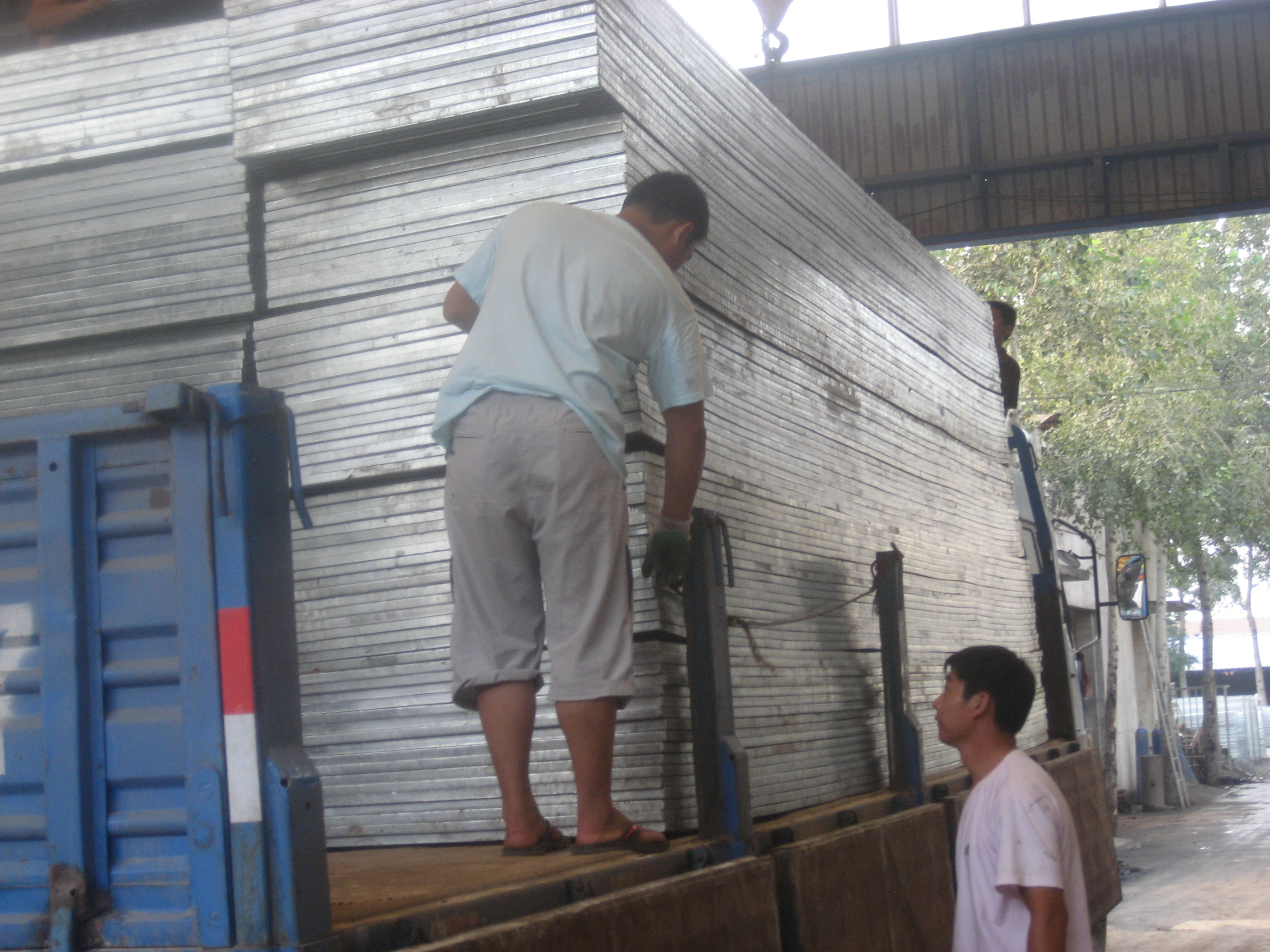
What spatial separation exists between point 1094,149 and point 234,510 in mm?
9238

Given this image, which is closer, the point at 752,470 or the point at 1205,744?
the point at 752,470

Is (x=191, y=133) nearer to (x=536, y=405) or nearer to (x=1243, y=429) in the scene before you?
(x=536, y=405)

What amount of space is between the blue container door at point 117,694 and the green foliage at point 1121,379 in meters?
15.5

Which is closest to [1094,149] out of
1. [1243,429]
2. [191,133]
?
[191,133]

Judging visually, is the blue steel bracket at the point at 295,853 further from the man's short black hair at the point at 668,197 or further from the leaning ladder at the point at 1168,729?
the leaning ladder at the point at 1168,729

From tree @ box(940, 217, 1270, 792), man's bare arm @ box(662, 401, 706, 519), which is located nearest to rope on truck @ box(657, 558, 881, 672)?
man's bare arm @ box(662, 401, 706, 519)

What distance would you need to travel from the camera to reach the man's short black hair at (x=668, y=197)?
2742 millimetres

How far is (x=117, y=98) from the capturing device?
127 inches

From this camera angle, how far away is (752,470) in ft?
11.0

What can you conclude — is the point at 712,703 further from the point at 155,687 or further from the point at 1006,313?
the point at 1006,313

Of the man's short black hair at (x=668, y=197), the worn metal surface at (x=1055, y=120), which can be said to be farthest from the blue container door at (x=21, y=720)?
the worn metal surface at (x=1055, y=120)

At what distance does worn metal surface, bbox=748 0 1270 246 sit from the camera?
9.48 m

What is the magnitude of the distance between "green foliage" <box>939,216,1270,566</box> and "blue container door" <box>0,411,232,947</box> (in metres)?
15.5

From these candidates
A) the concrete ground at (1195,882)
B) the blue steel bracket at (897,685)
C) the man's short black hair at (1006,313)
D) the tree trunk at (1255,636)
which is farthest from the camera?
the tree trunk at (1255,636)
